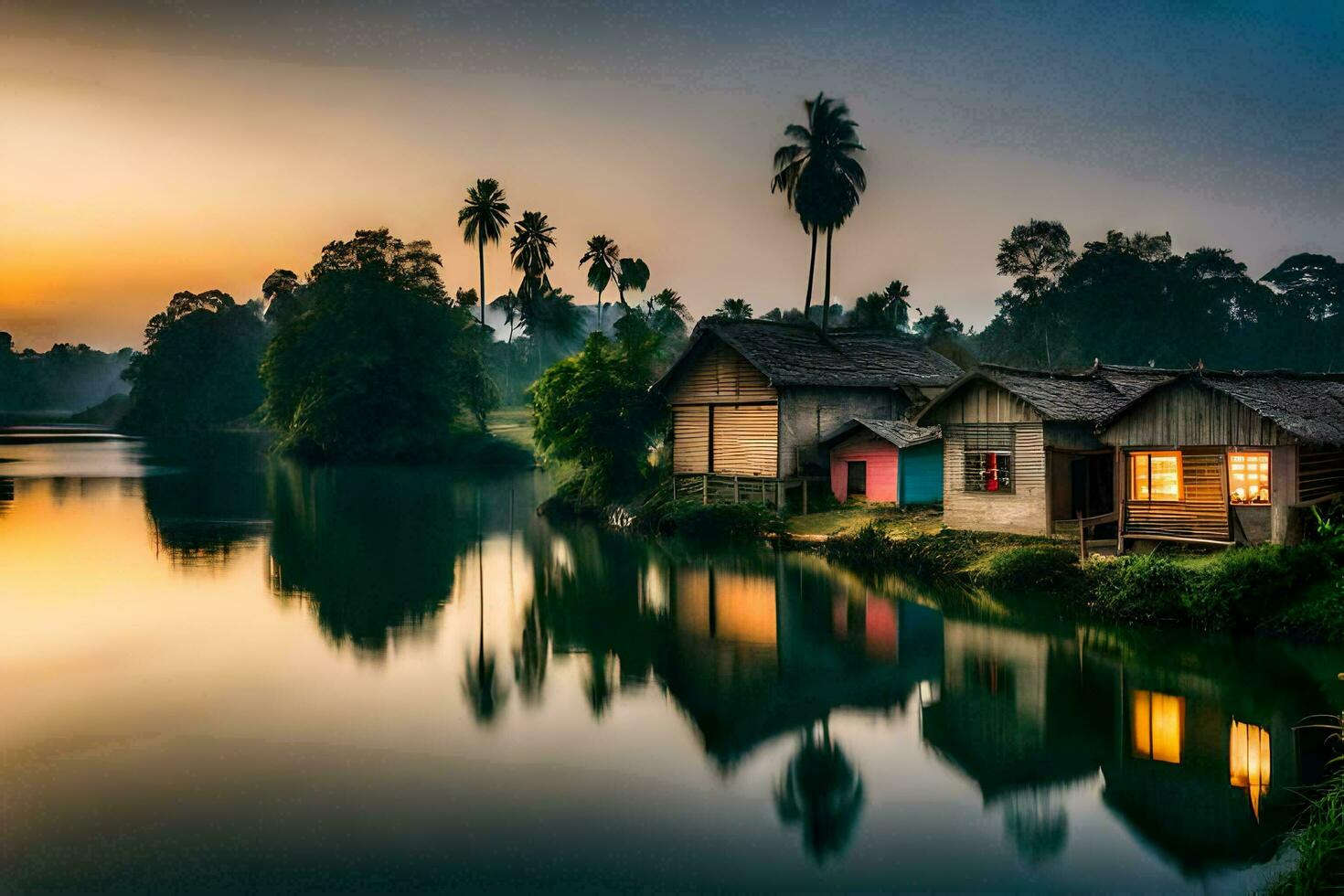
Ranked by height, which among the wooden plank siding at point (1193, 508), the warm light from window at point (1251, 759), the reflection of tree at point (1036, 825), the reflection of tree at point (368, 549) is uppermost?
the wooden plank siding at point (1193, 508)

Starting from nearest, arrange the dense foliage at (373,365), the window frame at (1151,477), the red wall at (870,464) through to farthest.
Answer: the window frame at (1151,477) < the red wall at (870,464) < the dense foliage at (373,365)

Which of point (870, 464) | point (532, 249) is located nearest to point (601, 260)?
point (532, 249)

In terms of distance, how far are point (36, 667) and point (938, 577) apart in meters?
20.1

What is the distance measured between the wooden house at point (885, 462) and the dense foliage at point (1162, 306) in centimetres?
3885

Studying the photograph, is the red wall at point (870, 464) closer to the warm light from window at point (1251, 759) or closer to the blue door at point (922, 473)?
the blue door at point (922, 473)

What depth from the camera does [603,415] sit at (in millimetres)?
40594

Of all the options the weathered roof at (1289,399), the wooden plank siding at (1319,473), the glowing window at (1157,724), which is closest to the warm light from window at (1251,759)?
the glowing window at (1157,724)

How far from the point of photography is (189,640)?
21.0 meters

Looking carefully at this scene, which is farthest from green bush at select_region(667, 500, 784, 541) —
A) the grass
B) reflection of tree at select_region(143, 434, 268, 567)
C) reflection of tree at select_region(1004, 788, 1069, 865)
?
reflection of tree at select_region(1004, 788, 1069, 865)

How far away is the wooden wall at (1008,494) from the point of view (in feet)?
89.4

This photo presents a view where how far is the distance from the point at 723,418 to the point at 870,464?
19.6 feet

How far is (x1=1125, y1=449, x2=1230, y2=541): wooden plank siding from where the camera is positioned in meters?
22.6

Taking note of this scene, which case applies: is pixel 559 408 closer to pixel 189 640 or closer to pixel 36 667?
pixel 189 640

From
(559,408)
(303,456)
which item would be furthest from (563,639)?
(303,456)
